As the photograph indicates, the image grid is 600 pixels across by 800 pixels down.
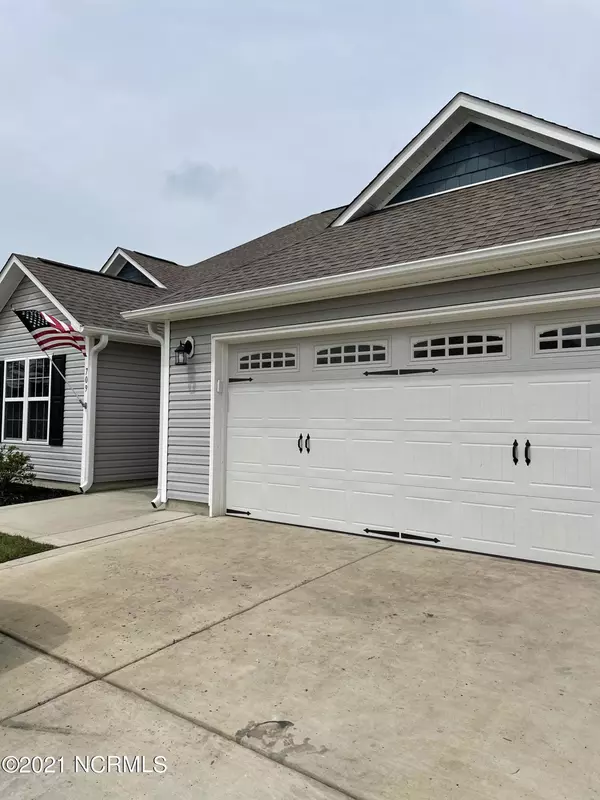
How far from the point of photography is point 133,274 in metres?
15.2

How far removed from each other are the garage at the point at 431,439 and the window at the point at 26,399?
4929 millimetres

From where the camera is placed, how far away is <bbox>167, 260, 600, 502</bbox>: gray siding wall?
504 centimetres

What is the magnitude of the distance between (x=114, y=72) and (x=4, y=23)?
1.90m

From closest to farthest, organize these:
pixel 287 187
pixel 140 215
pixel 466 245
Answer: pixel 466 245 < pixel 287 187 < pixel 140 215

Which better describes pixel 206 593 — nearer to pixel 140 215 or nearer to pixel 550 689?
pixel 550 689

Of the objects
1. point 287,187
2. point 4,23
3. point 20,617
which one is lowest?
point 20,617

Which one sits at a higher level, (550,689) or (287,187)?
(287,187)

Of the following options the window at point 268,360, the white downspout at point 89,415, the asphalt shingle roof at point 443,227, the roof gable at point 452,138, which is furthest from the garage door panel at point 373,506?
the white downspout at point 89,415

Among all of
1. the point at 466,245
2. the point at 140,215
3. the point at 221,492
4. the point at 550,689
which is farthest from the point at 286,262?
the point at 140,215

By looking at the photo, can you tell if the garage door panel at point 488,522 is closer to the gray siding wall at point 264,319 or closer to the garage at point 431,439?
the garage at point 431,439

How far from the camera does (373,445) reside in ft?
20.2

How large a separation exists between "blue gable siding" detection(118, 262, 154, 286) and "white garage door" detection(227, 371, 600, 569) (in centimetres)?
846

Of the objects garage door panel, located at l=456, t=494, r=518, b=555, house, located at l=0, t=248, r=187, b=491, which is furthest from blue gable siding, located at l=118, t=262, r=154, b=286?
garage door panel, located at l=456, t=494, r=518, b=555

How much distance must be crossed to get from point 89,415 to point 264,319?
4280 millimetres
